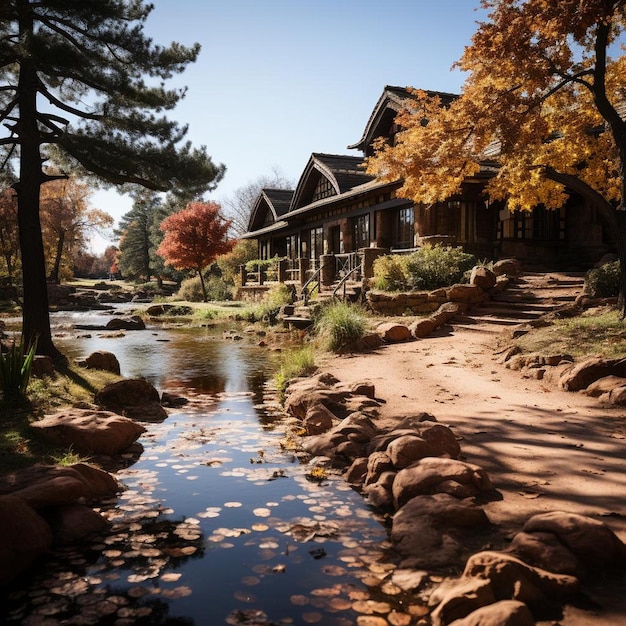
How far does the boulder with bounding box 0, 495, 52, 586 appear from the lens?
3434 millimetres

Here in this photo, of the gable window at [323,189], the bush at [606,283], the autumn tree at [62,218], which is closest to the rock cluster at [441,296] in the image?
the bush at [606,283]

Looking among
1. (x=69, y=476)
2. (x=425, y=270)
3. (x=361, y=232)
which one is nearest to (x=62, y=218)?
(x=361, y=232)

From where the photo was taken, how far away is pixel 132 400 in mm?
8039

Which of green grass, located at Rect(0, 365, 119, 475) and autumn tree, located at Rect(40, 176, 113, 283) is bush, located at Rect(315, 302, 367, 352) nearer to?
green grass, located at Rect(0, 365, 119, 475)

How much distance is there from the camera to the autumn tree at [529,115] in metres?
9.76

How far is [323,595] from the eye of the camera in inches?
125

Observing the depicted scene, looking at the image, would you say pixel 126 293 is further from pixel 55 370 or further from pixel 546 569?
pixel 546 569

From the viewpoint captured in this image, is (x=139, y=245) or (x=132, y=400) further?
(x=139, y=245)

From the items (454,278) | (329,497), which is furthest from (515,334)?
(329,497)

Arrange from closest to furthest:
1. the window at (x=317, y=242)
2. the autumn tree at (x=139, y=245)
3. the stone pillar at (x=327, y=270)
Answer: the stone pillar at (x=327, y=270) < the window at (x=317, y=242) < the autumn tree at (x=139, y=245)

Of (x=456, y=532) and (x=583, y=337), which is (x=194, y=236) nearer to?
(x=583, y=337)

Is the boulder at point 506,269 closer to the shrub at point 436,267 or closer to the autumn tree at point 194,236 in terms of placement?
the shrub at point 436,267

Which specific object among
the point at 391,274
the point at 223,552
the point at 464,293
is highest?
the point at 391,274

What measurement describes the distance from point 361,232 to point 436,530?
837 inches
